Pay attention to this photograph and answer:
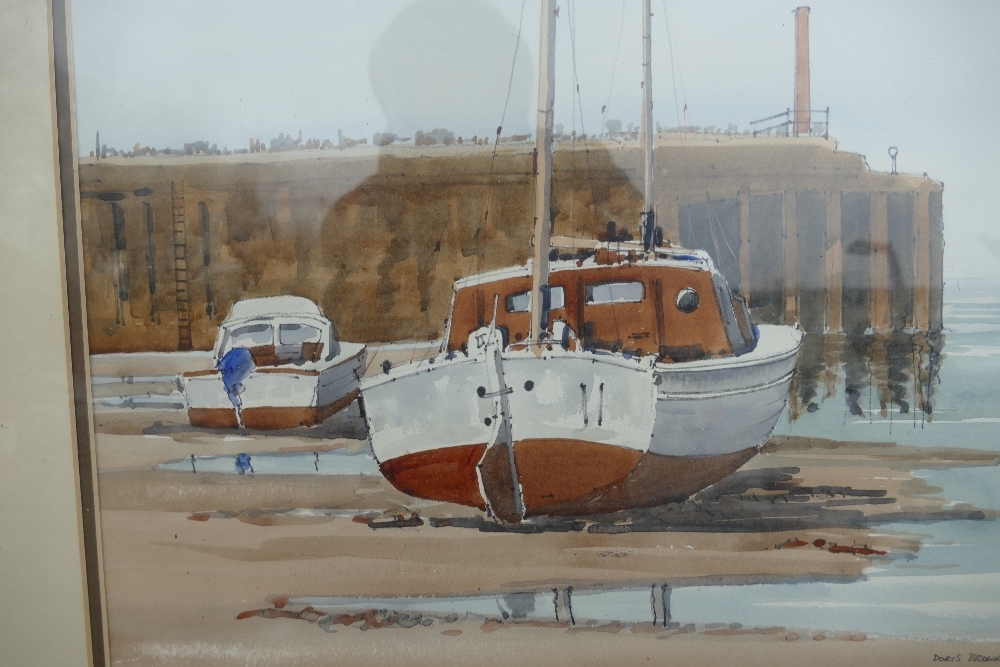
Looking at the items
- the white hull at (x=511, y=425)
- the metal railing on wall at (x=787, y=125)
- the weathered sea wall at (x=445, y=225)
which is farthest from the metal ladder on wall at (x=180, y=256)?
the metal railing on wall at (x=787, y=125)

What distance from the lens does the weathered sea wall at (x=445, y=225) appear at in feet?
6.82

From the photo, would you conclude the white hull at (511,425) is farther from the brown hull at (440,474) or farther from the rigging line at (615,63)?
the rigging line at (615,63)

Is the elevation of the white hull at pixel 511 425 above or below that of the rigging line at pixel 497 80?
below

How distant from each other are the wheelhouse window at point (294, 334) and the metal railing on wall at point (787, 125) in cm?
138

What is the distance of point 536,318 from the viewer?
7.35 feet

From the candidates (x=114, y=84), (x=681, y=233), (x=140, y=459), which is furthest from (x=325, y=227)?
(x=681, y=233)

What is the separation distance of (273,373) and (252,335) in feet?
0.76

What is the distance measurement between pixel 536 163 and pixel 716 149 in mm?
518

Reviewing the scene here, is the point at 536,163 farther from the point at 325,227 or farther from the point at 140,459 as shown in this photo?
the point at 140,459

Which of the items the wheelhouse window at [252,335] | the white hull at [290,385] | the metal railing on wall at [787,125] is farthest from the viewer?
the white hull at [290,385]

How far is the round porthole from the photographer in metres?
2.31

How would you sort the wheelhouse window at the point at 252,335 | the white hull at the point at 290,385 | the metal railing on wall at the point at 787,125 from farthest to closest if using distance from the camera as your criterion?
1. the white hull at the point at 290,385
2. the wheelhouse window at the point at 252,335
3. the metal railing on wall at the point at 787,125

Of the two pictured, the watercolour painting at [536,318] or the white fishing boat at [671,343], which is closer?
the watercolour painting at [536,318]

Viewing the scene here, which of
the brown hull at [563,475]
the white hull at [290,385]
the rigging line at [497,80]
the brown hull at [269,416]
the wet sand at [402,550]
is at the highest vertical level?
the rigging line at [497,80]
